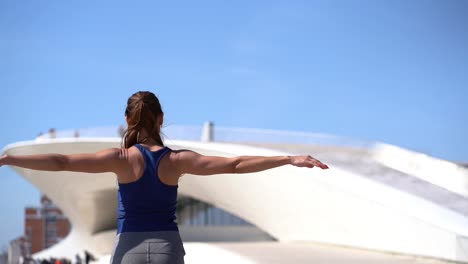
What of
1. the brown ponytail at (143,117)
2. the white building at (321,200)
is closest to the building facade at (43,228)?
the white building at (321,200)

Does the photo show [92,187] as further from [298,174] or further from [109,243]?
[298,174]

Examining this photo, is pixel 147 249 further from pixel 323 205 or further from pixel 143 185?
pixel 323 205

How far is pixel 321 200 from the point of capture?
15375 millimetres

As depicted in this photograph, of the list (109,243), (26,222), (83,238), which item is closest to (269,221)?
(109,243)

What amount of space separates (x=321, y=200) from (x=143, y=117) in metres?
13.0

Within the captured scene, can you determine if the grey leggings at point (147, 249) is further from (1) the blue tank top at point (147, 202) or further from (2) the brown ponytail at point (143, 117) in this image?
(2) the brown ponytail at point (143, 117)

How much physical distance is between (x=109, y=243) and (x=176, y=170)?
2659 cm

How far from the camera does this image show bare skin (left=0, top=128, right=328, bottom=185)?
2527mm

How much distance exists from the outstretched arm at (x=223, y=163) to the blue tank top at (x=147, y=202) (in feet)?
0.31

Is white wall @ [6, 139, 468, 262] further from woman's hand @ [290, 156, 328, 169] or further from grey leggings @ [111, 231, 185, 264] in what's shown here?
grey leggings @ [111, 231, 185, 264]

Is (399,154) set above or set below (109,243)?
above

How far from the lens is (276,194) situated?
58.5 ft

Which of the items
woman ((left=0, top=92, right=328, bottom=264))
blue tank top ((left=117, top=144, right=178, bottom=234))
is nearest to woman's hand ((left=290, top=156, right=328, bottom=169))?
woman ((left=0, top=92, right=328, bottom=264))

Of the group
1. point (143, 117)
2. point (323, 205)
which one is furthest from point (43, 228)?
point (143, 117)
